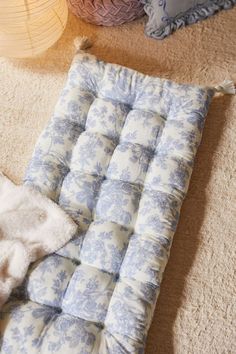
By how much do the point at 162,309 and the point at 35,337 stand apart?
308mm

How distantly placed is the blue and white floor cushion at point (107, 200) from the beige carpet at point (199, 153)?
0.07m

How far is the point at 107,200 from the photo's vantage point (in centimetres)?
108

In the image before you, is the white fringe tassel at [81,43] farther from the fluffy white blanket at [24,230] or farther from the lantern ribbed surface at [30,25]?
the fluffy white blanket at [24,230]

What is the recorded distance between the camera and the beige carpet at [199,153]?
104cm

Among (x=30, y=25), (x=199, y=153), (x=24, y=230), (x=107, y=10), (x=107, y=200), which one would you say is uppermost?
(x=107, y=10)

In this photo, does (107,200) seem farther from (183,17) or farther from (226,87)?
(183,17)

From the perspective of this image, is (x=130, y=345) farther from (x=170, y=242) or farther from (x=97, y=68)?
(x=97, y=68)

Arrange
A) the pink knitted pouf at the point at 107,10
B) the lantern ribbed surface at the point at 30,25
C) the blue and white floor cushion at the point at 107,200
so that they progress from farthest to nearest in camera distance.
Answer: the pink knitted pouf at the point at 107,10 → the lantern ribbed surface at the point at 30,25 → the blue and white floor cushion at the point at 107,200

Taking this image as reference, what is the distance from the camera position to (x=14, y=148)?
1268 mm

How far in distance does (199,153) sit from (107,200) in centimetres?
32

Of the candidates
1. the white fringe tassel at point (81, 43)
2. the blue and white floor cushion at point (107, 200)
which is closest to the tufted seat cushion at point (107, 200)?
the blue and white floor cushion at point (107, 200)

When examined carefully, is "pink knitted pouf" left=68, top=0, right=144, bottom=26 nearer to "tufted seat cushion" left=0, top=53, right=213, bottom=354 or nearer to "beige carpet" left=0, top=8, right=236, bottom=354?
"beige carpet" left=0, top=8, right=236, bottom=354

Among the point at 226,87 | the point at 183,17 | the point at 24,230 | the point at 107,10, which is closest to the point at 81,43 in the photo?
the point at 107,10

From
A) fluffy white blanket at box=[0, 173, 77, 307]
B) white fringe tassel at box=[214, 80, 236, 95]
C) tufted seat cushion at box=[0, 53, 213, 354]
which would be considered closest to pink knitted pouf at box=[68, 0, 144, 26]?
tufted seat cushion at box=[0, 53, 213, 354]
